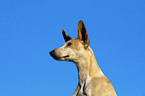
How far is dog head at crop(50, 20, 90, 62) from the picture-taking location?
6.74 metres

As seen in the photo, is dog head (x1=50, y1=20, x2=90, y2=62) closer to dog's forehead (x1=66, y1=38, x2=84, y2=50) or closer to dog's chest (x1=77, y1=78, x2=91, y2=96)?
dog's forehead (x1=66, y1=38, x2=84, y2=50)

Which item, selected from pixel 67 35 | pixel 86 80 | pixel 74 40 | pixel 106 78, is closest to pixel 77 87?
pixel 86 80

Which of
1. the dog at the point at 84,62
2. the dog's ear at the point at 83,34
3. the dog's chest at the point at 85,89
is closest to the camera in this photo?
the dog's chest at the point at 85,89

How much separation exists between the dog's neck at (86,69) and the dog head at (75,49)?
4.5 inches

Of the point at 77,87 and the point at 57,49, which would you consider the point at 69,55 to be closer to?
the point at 57,49

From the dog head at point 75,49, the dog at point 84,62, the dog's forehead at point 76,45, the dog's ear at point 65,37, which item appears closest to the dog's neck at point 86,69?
the dog at point 84,62

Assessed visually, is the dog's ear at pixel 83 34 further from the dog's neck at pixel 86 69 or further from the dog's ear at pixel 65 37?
the dog's ear at pixel 65 37

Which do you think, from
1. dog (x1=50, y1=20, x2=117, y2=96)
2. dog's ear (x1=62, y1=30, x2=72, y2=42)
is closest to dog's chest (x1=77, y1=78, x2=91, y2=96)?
dog (x1=50, y1=20, x2=117, y2=96)

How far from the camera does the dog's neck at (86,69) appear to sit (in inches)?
265

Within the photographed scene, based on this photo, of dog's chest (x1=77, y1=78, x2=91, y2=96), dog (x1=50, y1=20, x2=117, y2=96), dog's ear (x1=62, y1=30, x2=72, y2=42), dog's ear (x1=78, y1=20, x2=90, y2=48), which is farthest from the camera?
dog's ear (x1=62, y1=30, x2=72, y2=42)

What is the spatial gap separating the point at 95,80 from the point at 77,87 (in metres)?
0.55

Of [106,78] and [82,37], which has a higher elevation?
[82,37]

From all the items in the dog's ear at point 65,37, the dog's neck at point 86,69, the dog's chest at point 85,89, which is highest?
the dog's ear at point 65,37

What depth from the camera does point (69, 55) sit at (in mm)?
6742
